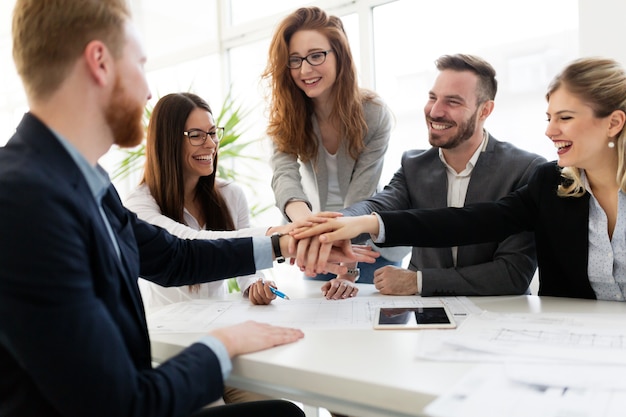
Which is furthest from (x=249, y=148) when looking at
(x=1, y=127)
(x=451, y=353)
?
(x=451, y=353)

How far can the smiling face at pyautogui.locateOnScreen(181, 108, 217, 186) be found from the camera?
7.37 ft

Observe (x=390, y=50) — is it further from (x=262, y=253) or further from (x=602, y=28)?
(x=262, y=253)

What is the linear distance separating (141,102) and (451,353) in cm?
74

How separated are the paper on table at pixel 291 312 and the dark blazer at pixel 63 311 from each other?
0.43 metres

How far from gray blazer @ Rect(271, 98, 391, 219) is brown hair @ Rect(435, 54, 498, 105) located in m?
0.35

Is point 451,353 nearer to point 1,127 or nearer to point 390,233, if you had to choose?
point 390,233

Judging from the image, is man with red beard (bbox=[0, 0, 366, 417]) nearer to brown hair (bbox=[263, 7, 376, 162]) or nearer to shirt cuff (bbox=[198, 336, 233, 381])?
shirt cuff (bbox=[198, 336, 233, 381])

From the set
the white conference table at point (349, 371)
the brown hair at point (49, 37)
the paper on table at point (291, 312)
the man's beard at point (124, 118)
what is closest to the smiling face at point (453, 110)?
the paper on table at point (291, 312)

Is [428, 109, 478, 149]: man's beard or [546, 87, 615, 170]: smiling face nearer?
[546, 87, 615, 170]: smiling face

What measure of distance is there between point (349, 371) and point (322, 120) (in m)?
1.63

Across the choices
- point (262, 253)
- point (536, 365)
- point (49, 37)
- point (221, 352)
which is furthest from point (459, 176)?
point (49, 37)

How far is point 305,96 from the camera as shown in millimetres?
2494

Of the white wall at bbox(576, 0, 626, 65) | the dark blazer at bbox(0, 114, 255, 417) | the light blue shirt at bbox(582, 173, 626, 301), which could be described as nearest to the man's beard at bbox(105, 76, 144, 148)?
the dark blazer at bbox(0, 114, 255, 417)

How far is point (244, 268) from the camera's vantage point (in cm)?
162
